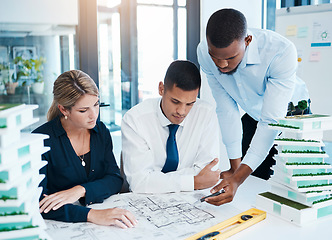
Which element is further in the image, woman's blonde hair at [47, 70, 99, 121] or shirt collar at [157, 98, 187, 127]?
shirt collar at [157, 98, 187, 127]

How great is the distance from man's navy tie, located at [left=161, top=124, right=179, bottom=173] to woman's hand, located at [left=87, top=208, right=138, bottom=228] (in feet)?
1.78

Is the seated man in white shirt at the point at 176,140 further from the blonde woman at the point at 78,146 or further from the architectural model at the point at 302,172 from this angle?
the architectural model at the point at 302,172

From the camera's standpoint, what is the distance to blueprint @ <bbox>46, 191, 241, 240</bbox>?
1152 mm

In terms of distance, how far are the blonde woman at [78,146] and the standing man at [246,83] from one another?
52cm

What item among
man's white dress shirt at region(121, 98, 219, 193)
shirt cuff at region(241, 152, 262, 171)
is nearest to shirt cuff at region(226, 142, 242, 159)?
man's white dress shirt at region(121, 98, 219, 193)

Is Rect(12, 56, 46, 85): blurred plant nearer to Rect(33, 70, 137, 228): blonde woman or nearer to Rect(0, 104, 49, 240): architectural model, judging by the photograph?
Rect(33, 70, 137, 228): blonde woman

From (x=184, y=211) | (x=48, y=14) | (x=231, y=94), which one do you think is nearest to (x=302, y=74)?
(x=231, y=94)

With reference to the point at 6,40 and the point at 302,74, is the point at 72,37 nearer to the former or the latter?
the point at 6,40

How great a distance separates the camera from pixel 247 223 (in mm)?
1209

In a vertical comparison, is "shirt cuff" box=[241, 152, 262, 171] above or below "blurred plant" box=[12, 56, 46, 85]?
below

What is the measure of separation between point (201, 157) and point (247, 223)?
65cm

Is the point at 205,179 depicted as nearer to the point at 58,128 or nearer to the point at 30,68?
the point at 58,128

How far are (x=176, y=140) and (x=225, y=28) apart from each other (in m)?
0.62

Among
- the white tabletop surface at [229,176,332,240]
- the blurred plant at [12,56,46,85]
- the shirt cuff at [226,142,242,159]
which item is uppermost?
the blurred plant at [12,56,46,85]
